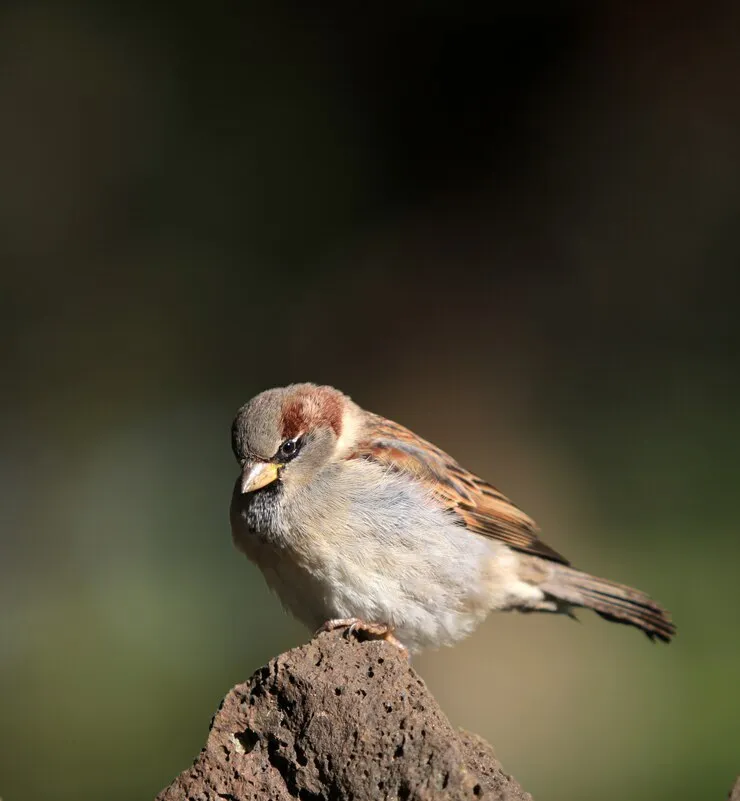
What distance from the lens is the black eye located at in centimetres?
324

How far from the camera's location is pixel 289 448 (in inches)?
128

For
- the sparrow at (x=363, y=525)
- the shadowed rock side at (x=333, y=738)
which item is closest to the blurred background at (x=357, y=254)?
the sparrow at (x=363, y=525)

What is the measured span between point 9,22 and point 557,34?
362 centimetres

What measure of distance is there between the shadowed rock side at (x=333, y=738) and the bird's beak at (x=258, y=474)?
78 cm

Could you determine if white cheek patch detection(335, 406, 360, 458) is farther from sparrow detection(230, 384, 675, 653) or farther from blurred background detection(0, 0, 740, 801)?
blurred background detection(0, 0, 740, 801)

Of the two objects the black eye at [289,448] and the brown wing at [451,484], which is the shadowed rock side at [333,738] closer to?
the black eye at [289,448]

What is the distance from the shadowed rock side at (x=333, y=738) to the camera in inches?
86.6

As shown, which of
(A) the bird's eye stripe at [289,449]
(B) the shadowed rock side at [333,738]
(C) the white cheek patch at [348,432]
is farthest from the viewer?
(C) the white cheek patch at [348,432]

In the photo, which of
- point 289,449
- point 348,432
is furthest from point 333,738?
point 348,432

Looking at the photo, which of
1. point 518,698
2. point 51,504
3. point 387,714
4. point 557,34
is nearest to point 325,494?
point 387,714

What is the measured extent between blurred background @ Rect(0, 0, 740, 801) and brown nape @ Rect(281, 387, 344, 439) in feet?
11.8

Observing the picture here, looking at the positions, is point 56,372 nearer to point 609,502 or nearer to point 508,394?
point 508,394

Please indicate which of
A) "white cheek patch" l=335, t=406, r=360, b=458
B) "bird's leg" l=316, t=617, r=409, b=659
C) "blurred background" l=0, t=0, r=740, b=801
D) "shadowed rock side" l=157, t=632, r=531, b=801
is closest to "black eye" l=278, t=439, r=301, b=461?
"white cheek patch" l=335, t=406, r=360, b=458

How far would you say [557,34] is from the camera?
832cm
